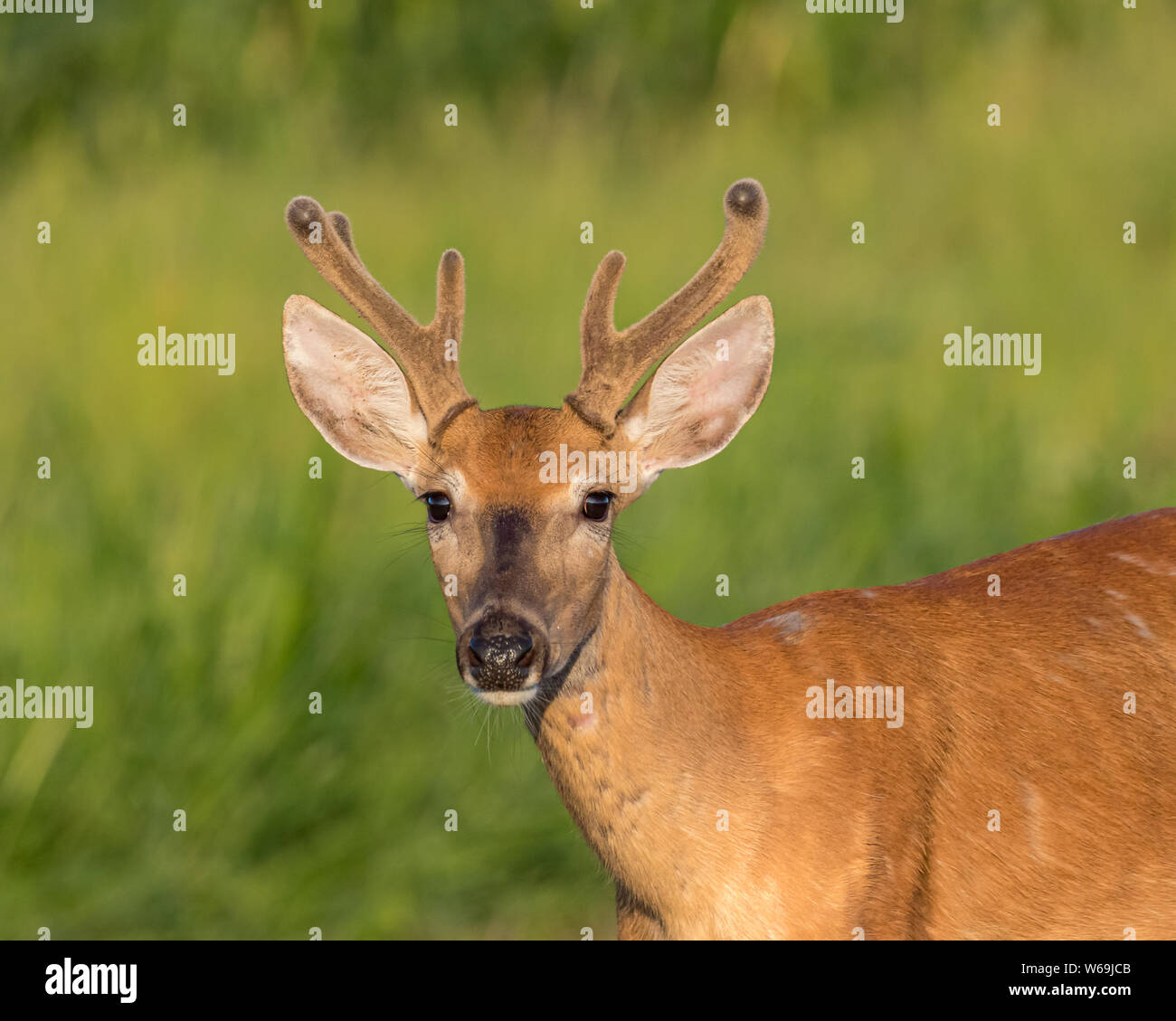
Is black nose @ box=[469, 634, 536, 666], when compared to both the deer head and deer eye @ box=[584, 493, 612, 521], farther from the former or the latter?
deer eye @ box=[584, 493, 612, 521]

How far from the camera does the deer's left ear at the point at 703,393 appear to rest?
4.67 m

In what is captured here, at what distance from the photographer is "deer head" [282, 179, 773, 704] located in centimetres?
429

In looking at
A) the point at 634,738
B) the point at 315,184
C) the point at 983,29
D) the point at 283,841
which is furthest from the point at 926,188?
the point at 634,738

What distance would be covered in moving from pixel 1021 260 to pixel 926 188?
827 mm

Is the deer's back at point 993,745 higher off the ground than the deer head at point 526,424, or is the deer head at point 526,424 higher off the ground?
the deer head at point 526,424

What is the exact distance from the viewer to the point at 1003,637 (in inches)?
199

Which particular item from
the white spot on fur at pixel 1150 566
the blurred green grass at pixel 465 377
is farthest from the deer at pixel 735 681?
the blurred green grass at pixel 465 377

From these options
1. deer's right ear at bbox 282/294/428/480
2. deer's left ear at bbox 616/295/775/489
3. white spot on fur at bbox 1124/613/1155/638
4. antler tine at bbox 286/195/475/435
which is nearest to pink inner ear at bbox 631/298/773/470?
deer's left ear at bbox 616/295/775/489

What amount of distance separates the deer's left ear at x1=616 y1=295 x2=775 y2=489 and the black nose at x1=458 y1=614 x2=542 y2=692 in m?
0.69

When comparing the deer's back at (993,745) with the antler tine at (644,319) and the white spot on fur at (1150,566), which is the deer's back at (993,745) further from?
the antler tine at (644,319)

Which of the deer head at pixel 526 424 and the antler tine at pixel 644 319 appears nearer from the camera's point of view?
the deer head at pixel 526 424

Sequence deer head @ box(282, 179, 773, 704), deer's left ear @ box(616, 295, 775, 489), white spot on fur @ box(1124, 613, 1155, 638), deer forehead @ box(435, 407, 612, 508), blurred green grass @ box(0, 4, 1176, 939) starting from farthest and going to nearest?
blurred green grass @ box(0, 4, 1176, 939) → white spot on fur @ box(1124, 613, 1155, 638) → deer's left ear @ box(616, 295, 775, 489) → deer forehead @ box(435, 407, 612, 508) → deer head @ box(282, 179, 773, 704)

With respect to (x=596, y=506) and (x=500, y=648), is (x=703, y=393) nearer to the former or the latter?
(x=596, y=506)

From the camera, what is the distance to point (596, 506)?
4.45 metres
